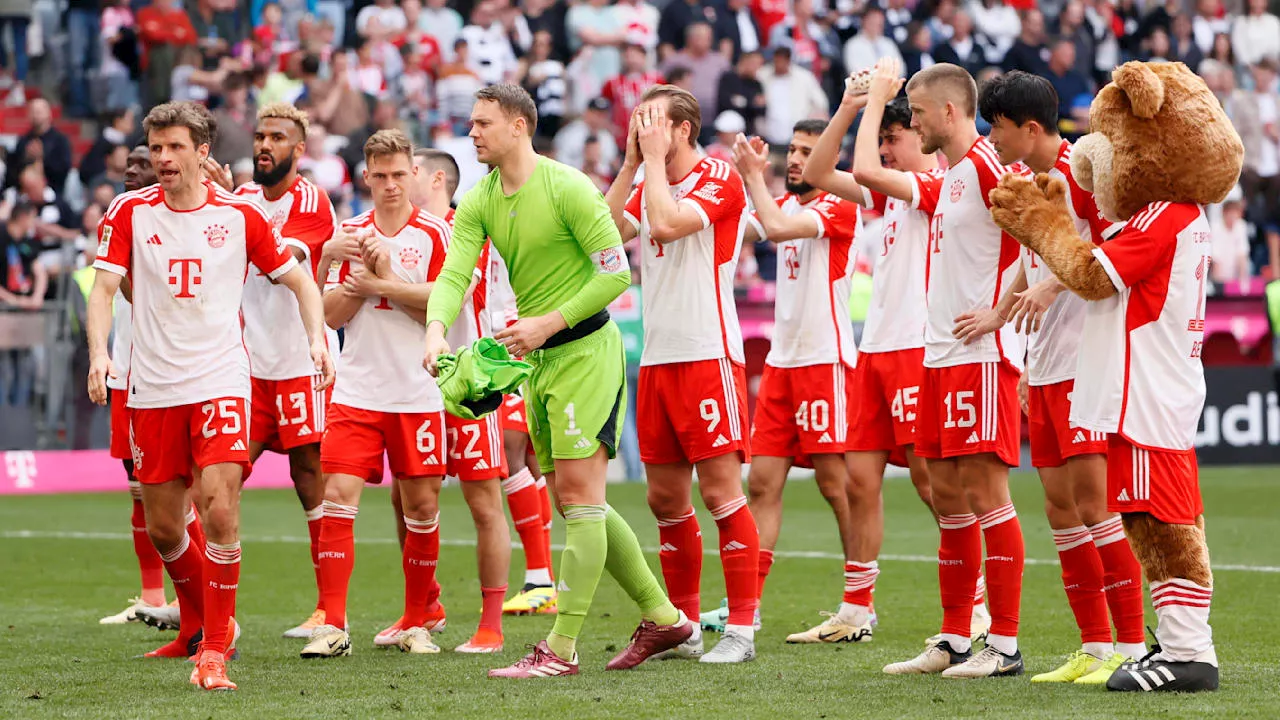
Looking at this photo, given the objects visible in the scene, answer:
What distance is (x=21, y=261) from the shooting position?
16.8 metres

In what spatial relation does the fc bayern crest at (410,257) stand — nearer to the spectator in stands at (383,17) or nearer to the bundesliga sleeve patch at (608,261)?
the bundesliga sleeve patch at (608,261)

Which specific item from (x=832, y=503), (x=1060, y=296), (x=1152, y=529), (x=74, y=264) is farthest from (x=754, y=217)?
(x=74, y=264)

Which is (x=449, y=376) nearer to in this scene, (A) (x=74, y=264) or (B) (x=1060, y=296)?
(B) (x=1060, y=296)

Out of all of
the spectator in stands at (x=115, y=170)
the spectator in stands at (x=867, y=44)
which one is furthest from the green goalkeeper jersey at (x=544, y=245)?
the spectator in stands at (x=867, y=44)

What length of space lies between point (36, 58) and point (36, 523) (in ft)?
29.0

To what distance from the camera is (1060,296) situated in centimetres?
675

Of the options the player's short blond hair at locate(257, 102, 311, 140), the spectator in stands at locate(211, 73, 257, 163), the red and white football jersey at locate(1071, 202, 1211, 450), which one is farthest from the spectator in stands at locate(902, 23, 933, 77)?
the red and white football jersey at locate(1071, 202, 1211, 450)

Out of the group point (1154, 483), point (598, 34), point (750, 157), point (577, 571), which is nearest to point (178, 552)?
point (577, 571)

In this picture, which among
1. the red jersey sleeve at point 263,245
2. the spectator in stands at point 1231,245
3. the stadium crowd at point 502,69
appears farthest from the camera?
the spectator in stands at point 1231,245

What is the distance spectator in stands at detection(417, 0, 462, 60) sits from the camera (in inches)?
816

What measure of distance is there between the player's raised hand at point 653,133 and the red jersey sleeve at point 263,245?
5.10 ft

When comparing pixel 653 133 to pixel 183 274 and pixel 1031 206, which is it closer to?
pixel 1031 206

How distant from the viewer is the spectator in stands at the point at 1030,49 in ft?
71.5

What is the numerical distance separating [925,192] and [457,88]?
43.4 feet
